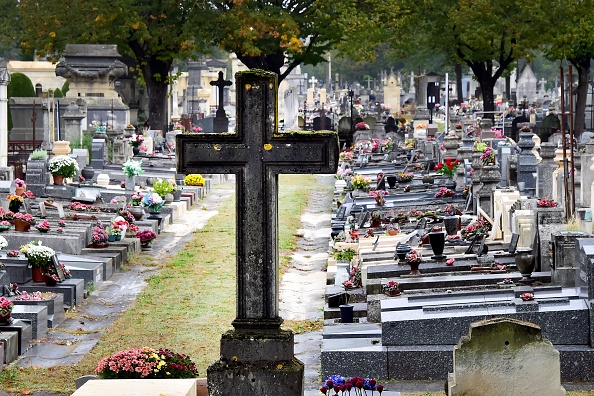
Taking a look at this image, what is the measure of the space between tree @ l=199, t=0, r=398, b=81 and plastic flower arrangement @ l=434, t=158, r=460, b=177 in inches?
611

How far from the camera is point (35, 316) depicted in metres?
16.7

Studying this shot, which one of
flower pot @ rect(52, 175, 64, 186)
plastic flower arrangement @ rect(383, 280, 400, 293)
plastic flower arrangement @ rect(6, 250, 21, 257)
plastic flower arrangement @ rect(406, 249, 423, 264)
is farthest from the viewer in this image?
flower pot @ rect(52, 175, 64, 186)

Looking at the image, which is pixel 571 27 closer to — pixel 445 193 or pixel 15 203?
pixel 445 193

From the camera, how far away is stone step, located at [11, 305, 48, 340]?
1664cm

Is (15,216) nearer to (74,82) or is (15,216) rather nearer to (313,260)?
(313,260)

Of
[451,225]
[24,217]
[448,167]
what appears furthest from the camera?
[448,167]

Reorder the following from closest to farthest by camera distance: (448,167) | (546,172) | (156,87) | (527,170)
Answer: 1. (546,172)
2. (527,170)
3. (448,167)
4. (156,87)

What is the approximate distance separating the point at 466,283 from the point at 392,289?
0.85 m

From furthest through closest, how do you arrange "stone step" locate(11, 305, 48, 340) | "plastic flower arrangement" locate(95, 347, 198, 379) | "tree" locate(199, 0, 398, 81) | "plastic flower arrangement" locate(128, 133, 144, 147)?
"tree" locate(199, 0, 398, 81) < "plastic flower arrangement" locate(128, 133, 144, 147) < "stone step" locate(11, 305, 48, 340) < "plastic flower arrangement" locate(95, 347, 198, 379)

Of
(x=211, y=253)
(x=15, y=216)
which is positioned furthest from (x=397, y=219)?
(x=15, y=216)

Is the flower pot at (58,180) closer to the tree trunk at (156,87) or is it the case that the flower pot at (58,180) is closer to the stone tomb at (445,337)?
the stone tomb at (445,337)

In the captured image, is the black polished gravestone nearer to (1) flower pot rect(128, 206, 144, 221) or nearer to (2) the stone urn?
(1) flower pot rect(128, 206, 144, 221)

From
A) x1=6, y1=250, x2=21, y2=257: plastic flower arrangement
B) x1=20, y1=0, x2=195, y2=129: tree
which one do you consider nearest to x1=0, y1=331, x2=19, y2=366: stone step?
x1=6, y1=250, x2=21, y2=257: plastic flower arrangement

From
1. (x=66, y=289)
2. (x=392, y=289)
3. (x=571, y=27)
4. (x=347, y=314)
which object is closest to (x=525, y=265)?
(x=392, y=289)
